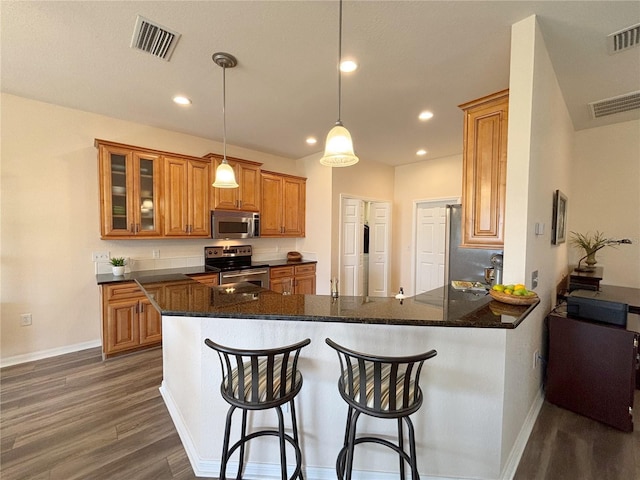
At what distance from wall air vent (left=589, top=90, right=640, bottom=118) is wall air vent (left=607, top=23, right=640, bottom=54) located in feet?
3.47

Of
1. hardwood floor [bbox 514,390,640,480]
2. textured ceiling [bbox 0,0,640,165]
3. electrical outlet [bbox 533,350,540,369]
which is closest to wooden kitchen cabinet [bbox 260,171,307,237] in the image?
textured ceiling [bbox 0,0,640,165]

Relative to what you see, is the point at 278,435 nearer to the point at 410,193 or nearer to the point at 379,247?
the point at 379,247

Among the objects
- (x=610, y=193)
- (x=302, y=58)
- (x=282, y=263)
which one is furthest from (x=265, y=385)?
(x=610, y=193)

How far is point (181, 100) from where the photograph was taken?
2.85m

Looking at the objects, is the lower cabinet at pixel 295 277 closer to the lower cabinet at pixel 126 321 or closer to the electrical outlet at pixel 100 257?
the lower cabinet at pixel 126 321

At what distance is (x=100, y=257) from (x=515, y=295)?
4246 mm

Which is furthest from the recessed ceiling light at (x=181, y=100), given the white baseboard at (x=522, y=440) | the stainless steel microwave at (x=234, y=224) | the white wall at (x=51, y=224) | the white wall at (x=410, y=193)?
the white wall at (x=410, y=193)

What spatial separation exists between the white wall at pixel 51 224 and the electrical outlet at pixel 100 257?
47 millimetres

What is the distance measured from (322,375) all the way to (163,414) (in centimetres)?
151

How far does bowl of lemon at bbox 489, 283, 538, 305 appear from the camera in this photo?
165 centimetres

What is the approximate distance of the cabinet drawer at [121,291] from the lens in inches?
118

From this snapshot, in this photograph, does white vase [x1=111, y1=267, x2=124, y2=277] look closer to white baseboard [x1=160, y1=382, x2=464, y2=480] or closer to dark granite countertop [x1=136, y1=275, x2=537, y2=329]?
dark granite countertop [x1=136, y1=275, x2=537, y2=329]

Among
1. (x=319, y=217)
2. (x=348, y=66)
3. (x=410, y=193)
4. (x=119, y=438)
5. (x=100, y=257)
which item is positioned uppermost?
(x=348, y=66)

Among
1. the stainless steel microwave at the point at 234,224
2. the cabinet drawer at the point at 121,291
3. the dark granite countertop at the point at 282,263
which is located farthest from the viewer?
the dark granite countertop at the point at 282,263
